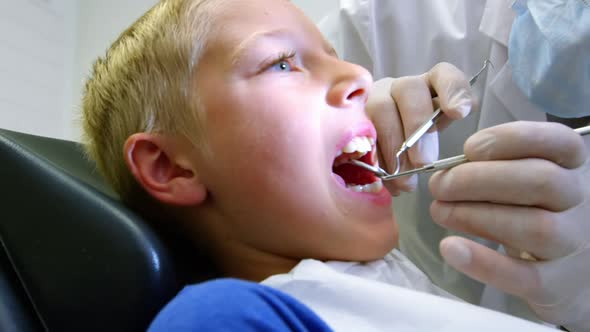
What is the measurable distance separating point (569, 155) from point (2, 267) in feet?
3.17

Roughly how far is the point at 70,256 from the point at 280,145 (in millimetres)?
383

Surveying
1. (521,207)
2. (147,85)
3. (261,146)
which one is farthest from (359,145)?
(147,85)

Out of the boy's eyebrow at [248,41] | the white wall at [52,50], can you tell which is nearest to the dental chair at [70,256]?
the boy's eyebrow at [248,41]

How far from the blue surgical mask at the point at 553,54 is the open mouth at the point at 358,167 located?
45cm

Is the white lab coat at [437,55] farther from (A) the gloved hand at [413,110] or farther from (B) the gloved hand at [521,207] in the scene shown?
(B) the gloved hand at [521,207]

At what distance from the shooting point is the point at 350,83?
85cm

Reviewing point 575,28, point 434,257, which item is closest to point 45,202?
point 434,257

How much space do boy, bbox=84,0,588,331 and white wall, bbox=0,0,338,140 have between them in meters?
1.07

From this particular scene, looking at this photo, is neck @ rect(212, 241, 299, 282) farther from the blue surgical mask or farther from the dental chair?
the blue surgical mask

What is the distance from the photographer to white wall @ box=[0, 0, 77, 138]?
195 cm

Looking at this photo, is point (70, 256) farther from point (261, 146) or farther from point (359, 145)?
point (359, 145)

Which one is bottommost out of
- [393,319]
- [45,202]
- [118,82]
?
[393,319]

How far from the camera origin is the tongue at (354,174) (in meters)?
0.94

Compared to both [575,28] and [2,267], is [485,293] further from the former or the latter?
[2,267]
